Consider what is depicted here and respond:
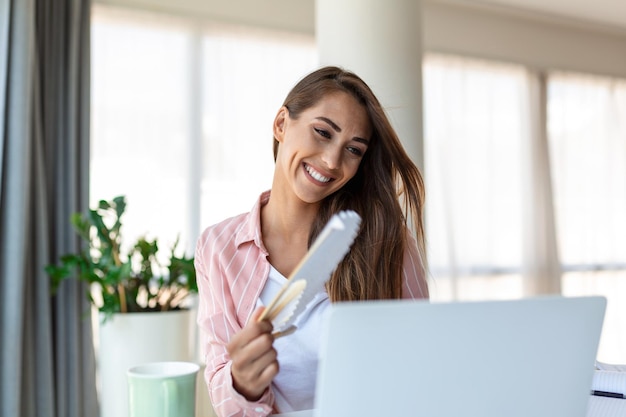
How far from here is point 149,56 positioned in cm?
Answer: 371

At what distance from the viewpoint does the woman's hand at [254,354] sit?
74cm

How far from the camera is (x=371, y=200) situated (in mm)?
1371

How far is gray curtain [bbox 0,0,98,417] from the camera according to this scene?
9.55 feet

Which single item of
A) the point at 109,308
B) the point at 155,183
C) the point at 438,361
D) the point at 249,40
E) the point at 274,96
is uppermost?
the point at 249,40

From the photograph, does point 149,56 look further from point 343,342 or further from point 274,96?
point 343,342

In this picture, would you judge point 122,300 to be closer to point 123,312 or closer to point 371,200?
point 123,312

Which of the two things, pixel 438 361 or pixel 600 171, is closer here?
pixel 438 361

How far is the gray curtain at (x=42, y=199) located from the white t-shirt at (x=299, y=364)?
2.09 meters

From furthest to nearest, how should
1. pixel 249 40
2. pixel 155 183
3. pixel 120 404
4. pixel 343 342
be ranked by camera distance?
pixel 249 40 → pixel 155 183 → pixel 120 404 → pixel 343 342

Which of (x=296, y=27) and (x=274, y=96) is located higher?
(x=296, y=27)

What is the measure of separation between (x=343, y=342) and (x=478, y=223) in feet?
14.0

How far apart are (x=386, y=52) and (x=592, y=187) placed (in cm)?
334

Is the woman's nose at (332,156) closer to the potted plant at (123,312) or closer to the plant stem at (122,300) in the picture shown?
the potted plant at (123,312)

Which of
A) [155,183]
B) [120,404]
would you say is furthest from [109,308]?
[155,183]
